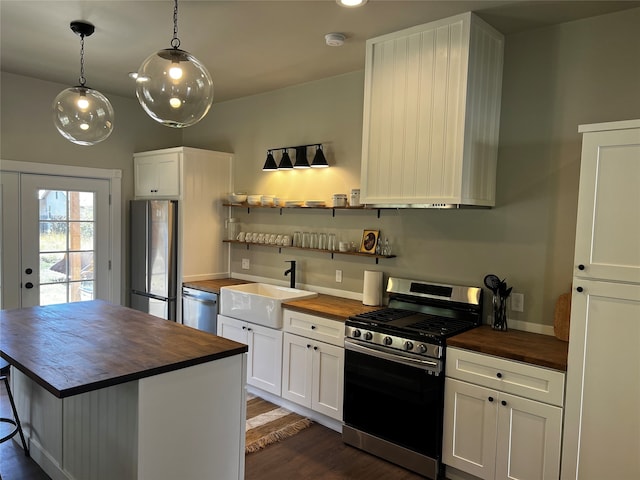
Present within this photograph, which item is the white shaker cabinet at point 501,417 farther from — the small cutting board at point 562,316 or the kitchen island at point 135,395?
the kitchen island at point 135,395

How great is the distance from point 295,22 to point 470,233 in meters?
1.76

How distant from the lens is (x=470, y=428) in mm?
2633

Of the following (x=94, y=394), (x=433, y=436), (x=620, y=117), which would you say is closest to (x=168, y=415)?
(x=94, y=394)

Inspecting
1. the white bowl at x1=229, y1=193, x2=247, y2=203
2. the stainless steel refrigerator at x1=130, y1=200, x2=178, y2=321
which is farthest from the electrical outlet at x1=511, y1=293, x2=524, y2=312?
the stainless steel refrigerator at x1=130, y1=200, x2=178, y2=321

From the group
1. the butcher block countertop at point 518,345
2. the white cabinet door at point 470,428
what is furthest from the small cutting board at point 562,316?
the white cabinet door at point 470,428

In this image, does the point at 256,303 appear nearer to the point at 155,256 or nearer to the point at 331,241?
the point at 331,241

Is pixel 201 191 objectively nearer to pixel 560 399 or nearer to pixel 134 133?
pixel 134 133

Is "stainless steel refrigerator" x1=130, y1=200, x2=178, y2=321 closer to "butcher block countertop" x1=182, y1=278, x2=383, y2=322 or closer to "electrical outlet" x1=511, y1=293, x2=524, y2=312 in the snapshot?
"butcher block countertop" x1=182, y1=278, x2=383, y2=322

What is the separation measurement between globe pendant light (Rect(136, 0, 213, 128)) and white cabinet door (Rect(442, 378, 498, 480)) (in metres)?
2.03

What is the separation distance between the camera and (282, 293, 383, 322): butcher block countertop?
3.28 meters

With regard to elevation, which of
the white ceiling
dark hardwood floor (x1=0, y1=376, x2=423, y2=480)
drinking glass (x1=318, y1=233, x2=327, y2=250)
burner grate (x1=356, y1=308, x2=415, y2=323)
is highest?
the white ceiling

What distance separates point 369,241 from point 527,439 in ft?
5.84

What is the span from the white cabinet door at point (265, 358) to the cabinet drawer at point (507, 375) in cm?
143

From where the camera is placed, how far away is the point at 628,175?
212 cm
